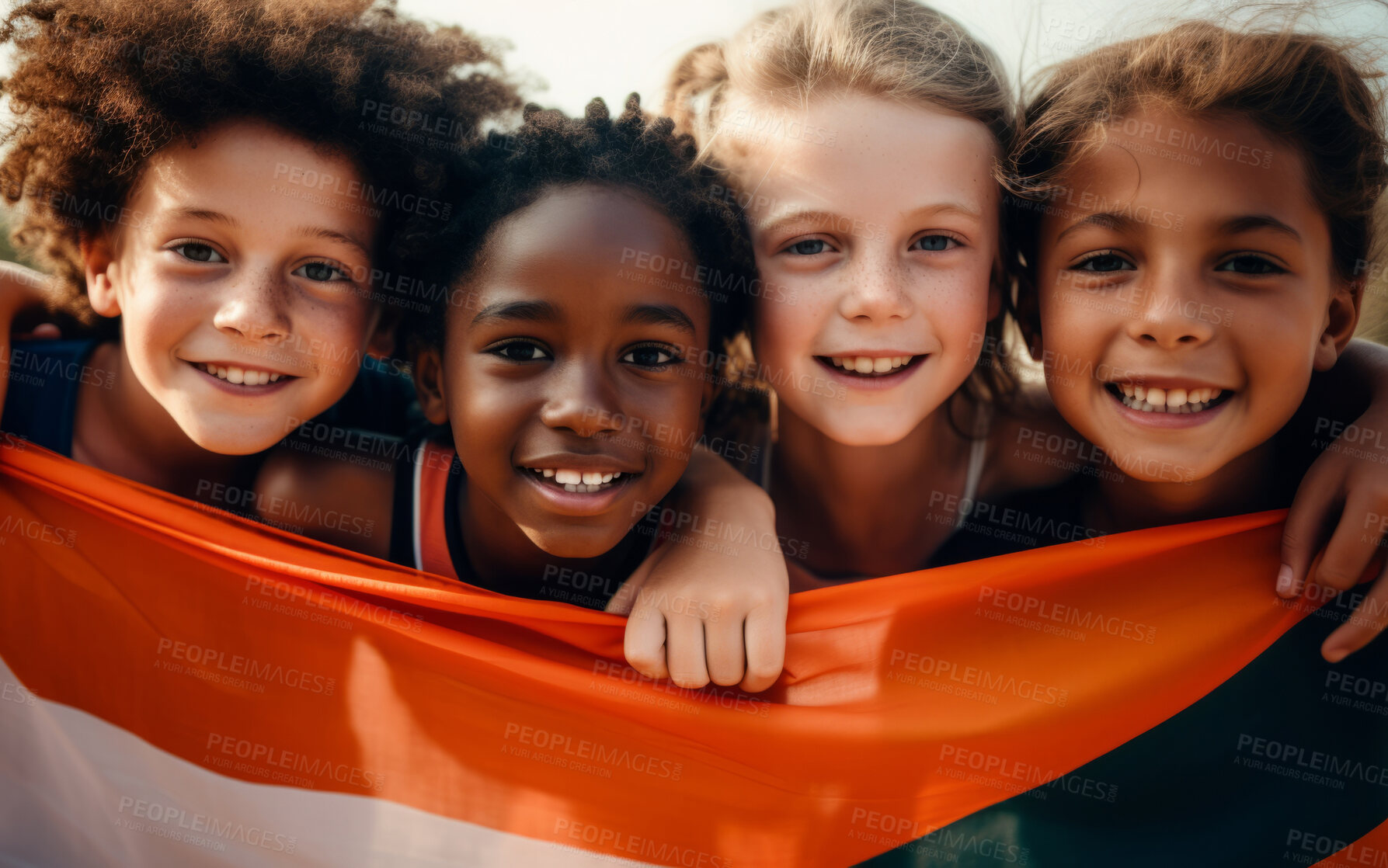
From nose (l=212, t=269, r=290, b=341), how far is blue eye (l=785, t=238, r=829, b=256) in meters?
0.86

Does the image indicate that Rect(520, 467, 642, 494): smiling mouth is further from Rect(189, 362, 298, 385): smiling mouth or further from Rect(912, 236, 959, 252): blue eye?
Rect(912, 236, 959, 252): blue eye

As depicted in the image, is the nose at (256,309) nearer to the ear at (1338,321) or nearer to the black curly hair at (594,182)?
the black curly hair at (594,182)

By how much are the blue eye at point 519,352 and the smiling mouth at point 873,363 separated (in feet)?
1.59

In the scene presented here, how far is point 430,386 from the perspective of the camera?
5.27 feet

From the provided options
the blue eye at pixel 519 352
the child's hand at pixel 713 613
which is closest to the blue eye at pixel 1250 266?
the child's hand at pixel 713 613

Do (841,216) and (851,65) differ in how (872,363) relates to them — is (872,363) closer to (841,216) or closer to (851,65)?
(841,216)

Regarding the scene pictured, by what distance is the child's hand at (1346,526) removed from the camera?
1398 mm

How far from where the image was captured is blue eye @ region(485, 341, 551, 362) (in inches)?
56.1

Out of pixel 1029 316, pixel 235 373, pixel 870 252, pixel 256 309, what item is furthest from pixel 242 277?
pixel 1029 316

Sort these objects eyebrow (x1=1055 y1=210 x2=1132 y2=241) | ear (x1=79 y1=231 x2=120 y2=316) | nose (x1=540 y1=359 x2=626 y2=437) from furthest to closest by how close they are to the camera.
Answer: ear (x1=79 y1=231 x2=120 y2=316) → eyebrow (x1=1055 y1=210 x2=1132 y2=241) → nose (x1=540 y1=359 x2=626 y2=437)

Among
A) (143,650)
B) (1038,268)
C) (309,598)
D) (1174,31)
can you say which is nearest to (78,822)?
(143,650)

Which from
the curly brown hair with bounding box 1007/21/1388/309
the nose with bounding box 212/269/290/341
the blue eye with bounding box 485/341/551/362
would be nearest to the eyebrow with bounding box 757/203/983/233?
the curly brown hair with bounding box 1007/21/1388/309

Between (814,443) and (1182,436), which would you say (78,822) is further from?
(1182,436)

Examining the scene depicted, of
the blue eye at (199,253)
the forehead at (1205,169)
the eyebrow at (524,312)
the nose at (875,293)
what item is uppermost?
the forehead at (1205,169)
